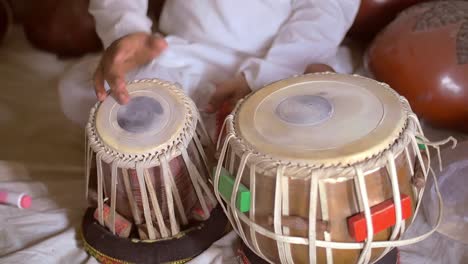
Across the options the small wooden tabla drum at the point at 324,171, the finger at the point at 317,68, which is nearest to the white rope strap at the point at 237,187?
the small wooden tabla drum at the point at 324,171

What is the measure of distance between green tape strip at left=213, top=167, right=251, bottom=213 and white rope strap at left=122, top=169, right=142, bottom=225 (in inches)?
6.2

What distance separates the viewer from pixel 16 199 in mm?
1056

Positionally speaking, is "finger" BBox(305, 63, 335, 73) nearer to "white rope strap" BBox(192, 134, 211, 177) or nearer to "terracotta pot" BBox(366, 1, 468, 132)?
"terracotta pot" BBox(366, 1, 468, 132)

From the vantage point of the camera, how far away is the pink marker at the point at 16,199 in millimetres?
1047

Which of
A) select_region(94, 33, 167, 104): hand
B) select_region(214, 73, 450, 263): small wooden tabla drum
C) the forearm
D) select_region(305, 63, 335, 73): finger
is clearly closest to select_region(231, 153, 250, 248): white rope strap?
select_region(214, 73, 450, 263): small wooden tabla drum

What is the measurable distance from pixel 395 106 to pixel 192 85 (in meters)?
0.52

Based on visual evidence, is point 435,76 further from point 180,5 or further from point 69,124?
point 69,124

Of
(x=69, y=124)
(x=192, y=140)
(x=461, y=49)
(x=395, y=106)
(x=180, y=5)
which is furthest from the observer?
(x=69, y=124)

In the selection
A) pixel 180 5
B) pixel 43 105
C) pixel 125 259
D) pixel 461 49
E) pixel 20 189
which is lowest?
pixel 43 105

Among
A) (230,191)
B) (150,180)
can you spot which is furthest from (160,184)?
(230,191)

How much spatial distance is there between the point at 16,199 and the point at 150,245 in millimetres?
284

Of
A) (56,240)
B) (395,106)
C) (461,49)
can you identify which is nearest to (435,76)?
(461,49)

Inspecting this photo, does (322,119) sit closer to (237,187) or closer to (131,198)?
(237,187)

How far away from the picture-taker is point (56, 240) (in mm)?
1035
